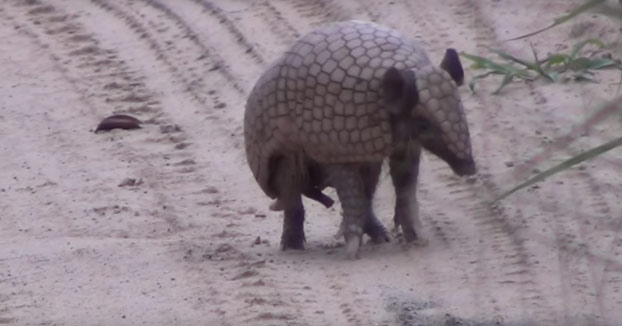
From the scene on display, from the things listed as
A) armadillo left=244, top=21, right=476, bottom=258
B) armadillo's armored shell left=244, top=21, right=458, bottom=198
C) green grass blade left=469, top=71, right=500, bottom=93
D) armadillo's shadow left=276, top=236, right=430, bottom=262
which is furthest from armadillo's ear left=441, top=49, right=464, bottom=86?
green grass blade left=469, top=71, right=500, bottom=93

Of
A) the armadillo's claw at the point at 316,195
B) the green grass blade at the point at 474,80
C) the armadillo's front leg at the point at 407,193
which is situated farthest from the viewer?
the green grass blade at the point at 474,80

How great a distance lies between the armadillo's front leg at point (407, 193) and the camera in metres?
6.11

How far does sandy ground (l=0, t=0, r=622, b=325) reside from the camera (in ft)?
16.7

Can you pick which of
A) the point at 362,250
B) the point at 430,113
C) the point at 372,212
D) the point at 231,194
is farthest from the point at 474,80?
the point at 430,113

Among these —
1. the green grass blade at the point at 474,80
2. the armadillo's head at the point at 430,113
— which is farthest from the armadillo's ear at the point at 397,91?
the green grass blade at the point at 474,80

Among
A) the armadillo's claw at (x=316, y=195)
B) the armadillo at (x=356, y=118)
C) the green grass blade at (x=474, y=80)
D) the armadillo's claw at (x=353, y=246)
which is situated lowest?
the green grass blade at (x=474, y=80)

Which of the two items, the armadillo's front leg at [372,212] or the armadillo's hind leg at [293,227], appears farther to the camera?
the armadillo's hind leg at [293,227]

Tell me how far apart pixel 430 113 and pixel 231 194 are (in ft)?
7.43

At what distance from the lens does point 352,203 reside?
6.23 m

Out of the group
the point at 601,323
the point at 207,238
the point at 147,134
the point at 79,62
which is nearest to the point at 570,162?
the point at 601,323

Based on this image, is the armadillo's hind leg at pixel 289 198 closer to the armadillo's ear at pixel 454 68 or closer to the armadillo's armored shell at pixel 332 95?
the armadillo's armored shell at pixel 332 95

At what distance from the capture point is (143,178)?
27.7ft

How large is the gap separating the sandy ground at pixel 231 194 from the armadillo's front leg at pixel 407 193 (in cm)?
10

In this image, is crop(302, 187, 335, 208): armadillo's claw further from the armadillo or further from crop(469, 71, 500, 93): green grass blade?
crop(469, 71, 500, 93): green grass blade
